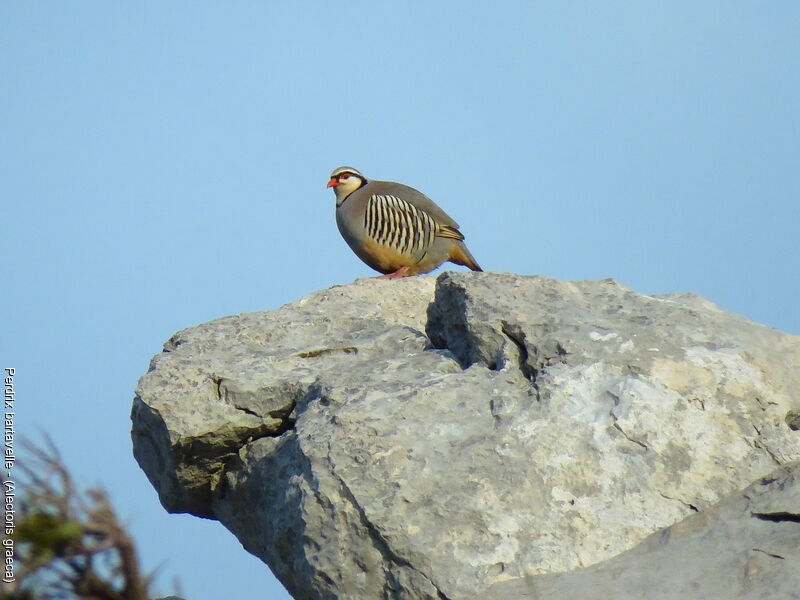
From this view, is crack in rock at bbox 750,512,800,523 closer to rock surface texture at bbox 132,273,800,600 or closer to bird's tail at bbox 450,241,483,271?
rock surface texture at bbox 132,273,800,600

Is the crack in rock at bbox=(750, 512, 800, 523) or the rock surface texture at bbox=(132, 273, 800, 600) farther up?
the rock surface texture at bbox=(132, 273, 800, 600)

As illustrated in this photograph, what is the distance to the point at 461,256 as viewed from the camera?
10414 mm

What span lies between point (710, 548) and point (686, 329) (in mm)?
1105

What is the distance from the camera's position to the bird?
9.84 meters

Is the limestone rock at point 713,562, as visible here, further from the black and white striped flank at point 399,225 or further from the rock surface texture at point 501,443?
the black and white striped flank at point 399,225

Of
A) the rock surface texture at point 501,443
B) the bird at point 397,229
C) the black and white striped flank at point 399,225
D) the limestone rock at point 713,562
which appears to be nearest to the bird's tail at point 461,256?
the bird at point 397,229

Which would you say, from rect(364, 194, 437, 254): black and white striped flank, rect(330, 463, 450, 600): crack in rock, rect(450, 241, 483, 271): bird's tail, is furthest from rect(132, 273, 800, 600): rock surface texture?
rect(450, 241, 483, 271): bird's tail

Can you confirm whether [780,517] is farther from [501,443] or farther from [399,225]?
[399,225]

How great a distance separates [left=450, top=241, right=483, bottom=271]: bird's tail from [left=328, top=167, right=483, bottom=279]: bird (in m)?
0.01

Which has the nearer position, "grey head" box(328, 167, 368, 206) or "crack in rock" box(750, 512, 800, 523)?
"crack in rock" box(750, 512, 800, 523)

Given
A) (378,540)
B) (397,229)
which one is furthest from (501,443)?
(397,229)

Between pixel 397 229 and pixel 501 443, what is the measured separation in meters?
5.85

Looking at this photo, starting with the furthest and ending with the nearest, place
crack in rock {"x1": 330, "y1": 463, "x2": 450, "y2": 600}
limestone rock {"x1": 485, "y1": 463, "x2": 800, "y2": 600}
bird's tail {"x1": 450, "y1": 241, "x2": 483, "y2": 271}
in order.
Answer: bird's tail {"x1": 450, "y1": 241, "x2": 483, "y2": 271} < crack in rock {"x1": 330, "y1": 463, "x2": 450, "y2": 600} < limestone rock {"x1": 485, "y1": 463, "x2": 800, "y2": 600}

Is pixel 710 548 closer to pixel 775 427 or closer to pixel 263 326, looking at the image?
pixel 775 427
